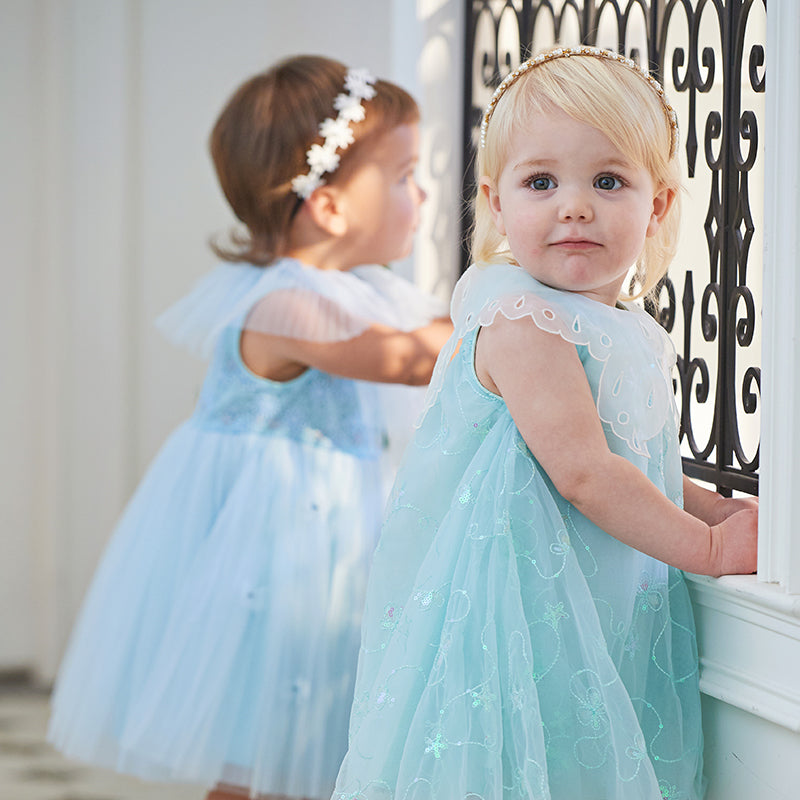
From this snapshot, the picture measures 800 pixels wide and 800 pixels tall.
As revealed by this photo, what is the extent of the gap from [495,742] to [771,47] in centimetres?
58

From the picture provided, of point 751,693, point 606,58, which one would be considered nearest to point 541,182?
point 606,58

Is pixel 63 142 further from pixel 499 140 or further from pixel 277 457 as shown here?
pixel 499 140

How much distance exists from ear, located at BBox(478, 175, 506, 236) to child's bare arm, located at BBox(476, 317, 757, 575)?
0.14 metres

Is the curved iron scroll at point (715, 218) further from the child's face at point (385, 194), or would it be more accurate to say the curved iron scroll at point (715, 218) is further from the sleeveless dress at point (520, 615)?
the child's face at point (385, 194)

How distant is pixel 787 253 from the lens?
0.79 m

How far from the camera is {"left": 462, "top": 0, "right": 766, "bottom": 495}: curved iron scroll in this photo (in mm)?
995

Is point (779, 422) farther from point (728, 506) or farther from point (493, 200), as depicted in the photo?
point (493, 200)

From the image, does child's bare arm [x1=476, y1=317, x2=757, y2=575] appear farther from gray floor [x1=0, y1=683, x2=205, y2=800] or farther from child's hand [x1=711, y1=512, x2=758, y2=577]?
gray floor [x1=0, y1=683, x2=205, y2=800]

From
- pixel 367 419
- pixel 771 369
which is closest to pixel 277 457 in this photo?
pixel 367 419

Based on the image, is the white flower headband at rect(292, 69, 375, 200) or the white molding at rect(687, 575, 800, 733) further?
the white flower headband at rect(292, 69, 375, 200)

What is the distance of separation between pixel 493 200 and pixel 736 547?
390 millimetres

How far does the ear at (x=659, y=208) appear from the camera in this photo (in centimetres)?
95

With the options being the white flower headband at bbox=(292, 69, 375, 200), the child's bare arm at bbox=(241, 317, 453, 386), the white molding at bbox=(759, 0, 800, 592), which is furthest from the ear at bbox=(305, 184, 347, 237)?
the white molding at bbox=(759, 0, 800, 592)

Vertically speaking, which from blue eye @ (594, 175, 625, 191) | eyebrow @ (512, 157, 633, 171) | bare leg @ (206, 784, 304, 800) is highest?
eyebrow @ (512, 157, 633, 171)
